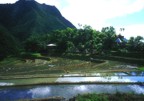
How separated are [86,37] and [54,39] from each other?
15.2 metres

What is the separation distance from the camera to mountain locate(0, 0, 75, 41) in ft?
442

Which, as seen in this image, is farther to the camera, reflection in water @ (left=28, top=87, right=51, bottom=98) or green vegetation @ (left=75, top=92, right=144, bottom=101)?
reflection in water @ (left=28, top=87, right=51, bottom=98)

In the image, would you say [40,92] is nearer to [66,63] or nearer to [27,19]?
[66,63]

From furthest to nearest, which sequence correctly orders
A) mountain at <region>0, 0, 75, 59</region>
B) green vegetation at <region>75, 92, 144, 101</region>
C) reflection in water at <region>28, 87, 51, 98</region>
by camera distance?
1. mountain at <region>0, 0, 75, 59</region>
2. reflection in water at <region>28, 87, 51, 98</region>
3. green vegetation at <region>75, 92, 144, 101</region>

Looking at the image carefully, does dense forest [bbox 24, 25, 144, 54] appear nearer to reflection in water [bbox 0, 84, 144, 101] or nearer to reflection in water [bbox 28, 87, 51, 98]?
reflection in water [bbox 0, 84, 144, 101]

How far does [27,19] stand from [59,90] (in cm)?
14038

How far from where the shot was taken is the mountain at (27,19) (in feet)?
442

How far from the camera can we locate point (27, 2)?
178500 millimetres

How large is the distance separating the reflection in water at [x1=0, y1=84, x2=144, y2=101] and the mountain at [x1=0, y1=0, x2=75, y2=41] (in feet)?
345

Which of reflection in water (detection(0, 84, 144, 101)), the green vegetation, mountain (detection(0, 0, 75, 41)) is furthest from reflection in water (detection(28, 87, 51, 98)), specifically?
mountain (detection(0, 0, 75, 41))

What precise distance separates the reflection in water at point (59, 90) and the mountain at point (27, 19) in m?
105

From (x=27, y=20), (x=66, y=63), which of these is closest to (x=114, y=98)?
(x=66, y=63)

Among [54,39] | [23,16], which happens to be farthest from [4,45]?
[23,16]

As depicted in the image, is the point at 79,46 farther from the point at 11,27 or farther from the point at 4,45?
the point at 11,27
